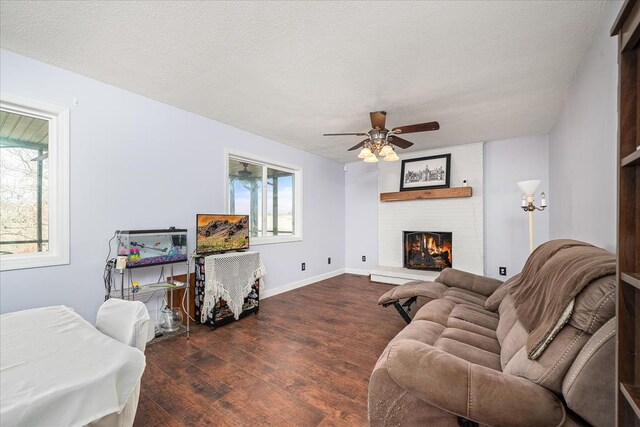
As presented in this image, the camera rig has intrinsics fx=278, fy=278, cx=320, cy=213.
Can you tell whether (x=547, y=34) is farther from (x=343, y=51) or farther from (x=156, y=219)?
(x=156, y=219)

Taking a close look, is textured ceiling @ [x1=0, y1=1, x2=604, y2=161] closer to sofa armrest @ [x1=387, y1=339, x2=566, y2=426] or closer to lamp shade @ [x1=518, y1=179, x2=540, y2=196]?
lamp shade @ [x1=518, y1=179, x2=540, y2=196]

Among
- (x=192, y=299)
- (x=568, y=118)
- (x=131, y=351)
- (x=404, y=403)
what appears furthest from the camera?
(x=192, y=299)

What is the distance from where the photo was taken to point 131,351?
1.11 meters

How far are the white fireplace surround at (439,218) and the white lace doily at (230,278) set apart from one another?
245 cm

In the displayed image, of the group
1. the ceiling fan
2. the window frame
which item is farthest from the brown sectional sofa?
the window frame

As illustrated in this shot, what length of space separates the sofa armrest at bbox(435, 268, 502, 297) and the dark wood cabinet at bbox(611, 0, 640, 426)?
2.03 metres

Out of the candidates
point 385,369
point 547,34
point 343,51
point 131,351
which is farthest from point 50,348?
point 547,34

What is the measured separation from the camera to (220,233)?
3250 mm

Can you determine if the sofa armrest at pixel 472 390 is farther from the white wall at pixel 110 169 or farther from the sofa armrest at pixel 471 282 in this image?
the white wall at pixel 110 169

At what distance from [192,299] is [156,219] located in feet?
3.27

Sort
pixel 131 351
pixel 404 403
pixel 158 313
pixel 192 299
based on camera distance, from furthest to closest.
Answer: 1. pixel 192 299
2. pixel 158 313
3. pixel 404 403
4. pixel 131 351

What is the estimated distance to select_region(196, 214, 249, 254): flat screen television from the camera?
10.1ft

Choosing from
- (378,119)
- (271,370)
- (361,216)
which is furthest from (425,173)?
(271,370)

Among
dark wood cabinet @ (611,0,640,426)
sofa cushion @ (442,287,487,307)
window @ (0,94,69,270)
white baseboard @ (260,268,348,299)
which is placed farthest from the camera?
white baseboard @ (260,268,348,299)
